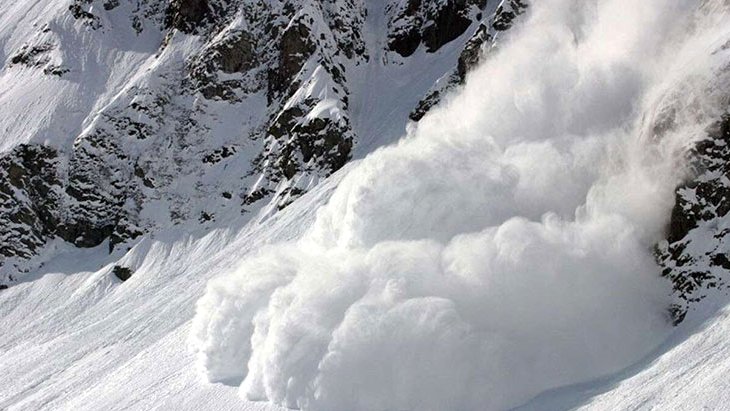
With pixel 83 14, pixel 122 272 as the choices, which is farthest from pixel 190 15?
pixel 122 272

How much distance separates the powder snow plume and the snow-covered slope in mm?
128

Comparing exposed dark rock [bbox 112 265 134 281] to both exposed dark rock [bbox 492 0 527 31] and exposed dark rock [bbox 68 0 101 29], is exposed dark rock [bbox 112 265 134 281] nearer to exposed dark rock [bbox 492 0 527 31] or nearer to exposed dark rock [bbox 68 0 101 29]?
exposed dark rock [bbox 68 0 101 29]

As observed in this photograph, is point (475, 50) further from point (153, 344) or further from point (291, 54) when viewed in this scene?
point (153, 344)

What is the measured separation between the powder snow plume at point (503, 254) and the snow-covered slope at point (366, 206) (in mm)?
128

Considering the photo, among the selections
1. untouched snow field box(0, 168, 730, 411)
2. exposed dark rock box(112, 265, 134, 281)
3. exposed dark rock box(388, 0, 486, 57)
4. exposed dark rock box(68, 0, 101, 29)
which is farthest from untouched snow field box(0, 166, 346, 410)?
exposed dark rock box(68, 0, 101, 29)

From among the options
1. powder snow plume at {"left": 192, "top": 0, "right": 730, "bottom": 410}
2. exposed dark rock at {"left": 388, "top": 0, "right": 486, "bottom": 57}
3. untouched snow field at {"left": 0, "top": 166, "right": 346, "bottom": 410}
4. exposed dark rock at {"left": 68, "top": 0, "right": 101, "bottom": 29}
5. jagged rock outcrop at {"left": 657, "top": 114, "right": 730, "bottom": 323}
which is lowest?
jagged rock outcrop at {"left": 657, "top": 114, "right": 730, "bottom": 323}

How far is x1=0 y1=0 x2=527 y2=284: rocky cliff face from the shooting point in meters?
69.0

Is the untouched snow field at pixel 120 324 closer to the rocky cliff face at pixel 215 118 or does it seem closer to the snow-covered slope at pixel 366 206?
the snow-covered slope at pixel 366 206

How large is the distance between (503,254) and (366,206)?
35.0ft

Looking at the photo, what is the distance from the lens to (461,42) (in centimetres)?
7006

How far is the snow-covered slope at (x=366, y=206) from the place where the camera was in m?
36.7

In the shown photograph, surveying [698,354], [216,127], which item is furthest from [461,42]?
[698,354]

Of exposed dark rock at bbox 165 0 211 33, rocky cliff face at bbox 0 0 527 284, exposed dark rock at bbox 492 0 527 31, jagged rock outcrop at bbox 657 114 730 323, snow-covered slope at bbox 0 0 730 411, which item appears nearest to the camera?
jagged rock outcrop at bbox 657 114 730 323

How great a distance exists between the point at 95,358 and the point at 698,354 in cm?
3858
